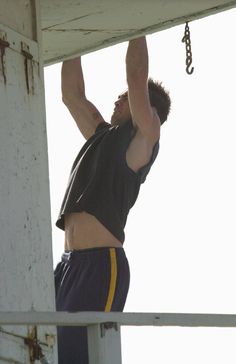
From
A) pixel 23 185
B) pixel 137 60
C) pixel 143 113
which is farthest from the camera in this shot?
pixel 137 60

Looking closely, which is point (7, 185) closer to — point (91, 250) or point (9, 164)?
point (9, 164)

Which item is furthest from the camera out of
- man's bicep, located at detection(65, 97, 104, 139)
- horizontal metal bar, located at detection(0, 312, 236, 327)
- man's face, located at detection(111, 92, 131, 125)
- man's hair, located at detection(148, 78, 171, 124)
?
man's bicep, located at detection(65, 97, 104, 139)

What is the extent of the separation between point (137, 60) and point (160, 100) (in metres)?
0.39

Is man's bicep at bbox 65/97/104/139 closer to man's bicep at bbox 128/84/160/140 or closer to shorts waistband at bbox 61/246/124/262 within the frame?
man's bicep at bbox 128/84/160/140

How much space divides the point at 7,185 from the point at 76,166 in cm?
157

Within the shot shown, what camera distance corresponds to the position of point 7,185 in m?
6.77

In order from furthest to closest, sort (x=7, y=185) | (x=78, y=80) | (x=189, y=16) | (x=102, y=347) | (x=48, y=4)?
(x=78, y=80), (x=189, y=16), (x=48, y=4), (x=7, y=185), (x=102, y=347)

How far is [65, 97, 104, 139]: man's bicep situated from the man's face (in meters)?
0.32

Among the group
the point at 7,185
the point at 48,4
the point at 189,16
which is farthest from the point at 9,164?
the point at 189,16

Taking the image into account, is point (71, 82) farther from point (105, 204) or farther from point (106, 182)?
point (105, 204)

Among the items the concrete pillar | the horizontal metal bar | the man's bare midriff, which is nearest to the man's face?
the man's bare midriff

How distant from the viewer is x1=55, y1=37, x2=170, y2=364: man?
7.80 m

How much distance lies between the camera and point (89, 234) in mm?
7965

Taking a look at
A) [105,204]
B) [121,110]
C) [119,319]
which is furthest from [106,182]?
[119,319]
